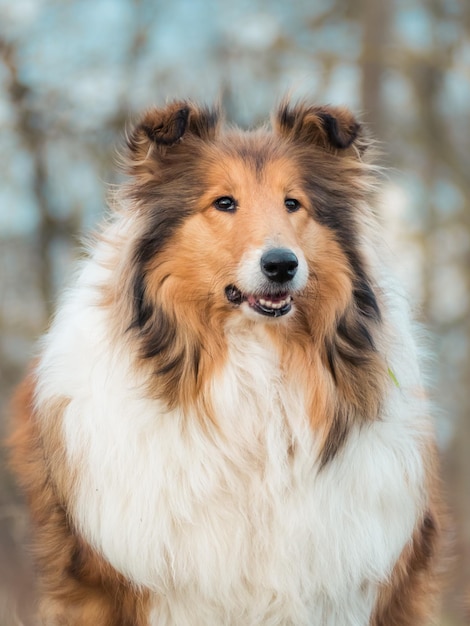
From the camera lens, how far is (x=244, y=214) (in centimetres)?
396

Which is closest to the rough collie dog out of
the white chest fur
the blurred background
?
the white chest fur

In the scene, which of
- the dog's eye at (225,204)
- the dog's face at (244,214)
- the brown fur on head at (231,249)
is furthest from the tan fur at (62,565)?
the dog's eye at (225,204)

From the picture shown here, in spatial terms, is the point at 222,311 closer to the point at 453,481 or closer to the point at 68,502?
the point at 68,502

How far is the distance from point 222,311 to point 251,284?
0.23 metres

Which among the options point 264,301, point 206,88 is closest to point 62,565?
point 264,301

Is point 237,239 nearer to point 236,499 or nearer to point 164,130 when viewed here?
point 164,130

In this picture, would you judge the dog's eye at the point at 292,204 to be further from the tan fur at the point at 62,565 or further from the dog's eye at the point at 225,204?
the tan fur at the point at 62,565

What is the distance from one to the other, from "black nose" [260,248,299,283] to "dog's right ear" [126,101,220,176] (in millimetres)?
808

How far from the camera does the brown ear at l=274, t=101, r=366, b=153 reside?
4266 millimetres

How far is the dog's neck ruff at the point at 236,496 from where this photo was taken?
4.00 m

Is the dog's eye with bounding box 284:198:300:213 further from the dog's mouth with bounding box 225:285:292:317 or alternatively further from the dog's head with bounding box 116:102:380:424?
the dog's mouth with bounding box 225:285:292:317

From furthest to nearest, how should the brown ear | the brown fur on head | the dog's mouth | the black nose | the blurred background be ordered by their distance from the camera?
the blurred background
the brown ear
the brown fur on head
the dog's mouth
the black nose

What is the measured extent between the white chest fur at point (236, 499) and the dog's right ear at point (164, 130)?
89 centimetres

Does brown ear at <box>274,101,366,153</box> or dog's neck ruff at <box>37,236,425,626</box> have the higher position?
brown ear at <box>274,101,366,153</box>
